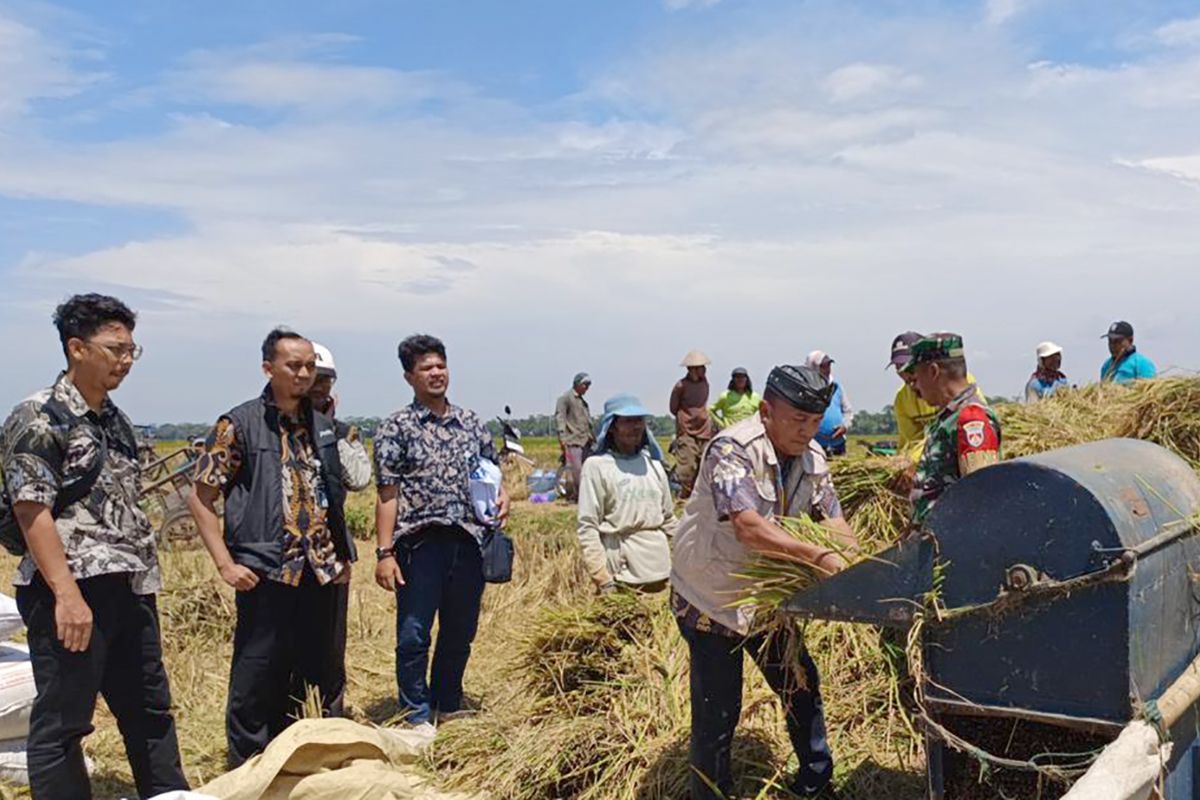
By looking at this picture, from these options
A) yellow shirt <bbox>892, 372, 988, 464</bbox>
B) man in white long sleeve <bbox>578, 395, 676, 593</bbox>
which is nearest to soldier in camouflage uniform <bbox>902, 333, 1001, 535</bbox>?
man in white long sleeve <bbox>578, 395, 676, 593</bbox>

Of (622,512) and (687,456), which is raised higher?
(622,512)

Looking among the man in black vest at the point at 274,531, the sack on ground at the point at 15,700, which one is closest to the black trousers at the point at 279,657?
the man in black vest at the point at 274,531

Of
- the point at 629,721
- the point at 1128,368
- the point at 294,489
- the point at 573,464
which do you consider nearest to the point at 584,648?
the point at 629,721

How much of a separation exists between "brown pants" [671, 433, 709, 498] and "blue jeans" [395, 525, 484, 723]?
5868 millimetres

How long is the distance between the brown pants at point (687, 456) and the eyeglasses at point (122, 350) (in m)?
7.51

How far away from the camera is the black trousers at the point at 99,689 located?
3.91m

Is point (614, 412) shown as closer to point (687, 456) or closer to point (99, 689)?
point (99, 689)

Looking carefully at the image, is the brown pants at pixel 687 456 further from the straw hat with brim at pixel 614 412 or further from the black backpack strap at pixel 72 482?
the black backpack strap at pixel 72 482

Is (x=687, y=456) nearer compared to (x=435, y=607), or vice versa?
(x=435, y=607)

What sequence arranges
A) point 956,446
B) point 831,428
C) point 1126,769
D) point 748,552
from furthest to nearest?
point 831,428 < point 956,446 < point 748,552 < point 1126,769

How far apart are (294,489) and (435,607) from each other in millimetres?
981

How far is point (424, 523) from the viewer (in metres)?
5.27

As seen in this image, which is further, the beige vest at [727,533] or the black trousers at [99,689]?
the black trousers at [99,689]

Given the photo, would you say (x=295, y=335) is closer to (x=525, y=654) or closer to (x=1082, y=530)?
(x=525, y=654)
